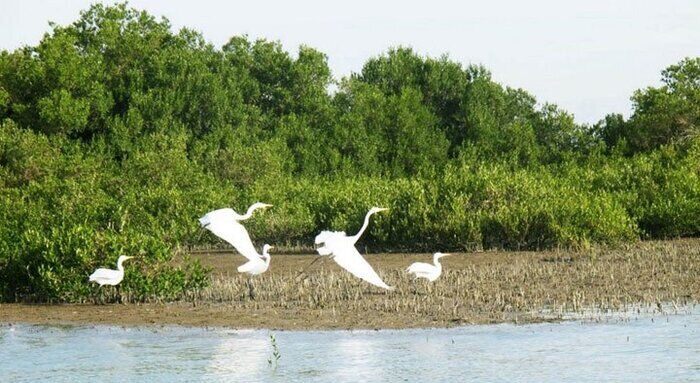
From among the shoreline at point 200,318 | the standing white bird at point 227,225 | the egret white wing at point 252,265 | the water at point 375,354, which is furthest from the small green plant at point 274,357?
the egret white wing at point 252,265

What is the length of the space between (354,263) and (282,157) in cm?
2986

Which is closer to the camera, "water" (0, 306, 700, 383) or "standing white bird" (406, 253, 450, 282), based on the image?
"water" (0, 306, 700, 383)

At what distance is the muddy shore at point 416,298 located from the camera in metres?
16.2

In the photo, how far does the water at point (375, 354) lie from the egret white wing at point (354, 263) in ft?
2.24

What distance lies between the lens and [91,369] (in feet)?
44.8

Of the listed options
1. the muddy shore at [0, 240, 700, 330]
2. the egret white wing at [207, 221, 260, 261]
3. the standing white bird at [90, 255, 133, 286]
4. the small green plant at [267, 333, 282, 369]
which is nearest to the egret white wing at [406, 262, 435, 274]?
the muddy shore at [0, 240, 700, 330]

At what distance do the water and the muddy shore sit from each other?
0.68 metres

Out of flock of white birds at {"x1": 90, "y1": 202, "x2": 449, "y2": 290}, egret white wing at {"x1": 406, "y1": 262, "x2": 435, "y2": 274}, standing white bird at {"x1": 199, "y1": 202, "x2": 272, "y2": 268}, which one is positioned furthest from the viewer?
egret white wing at {"x1": 406, "y1": 262, "x2": 435, "y2": 274}

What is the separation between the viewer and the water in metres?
12.7

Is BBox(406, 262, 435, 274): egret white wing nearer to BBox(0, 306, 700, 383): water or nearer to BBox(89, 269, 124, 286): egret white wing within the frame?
BBox(0, 306, 700, 383): water

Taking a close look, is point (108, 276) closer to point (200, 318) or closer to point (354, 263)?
point (200, 318)

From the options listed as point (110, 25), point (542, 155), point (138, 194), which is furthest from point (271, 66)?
point (138, 194)

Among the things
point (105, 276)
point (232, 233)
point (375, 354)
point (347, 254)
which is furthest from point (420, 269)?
point (105, 276)

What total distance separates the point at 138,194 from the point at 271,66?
79.8ft
